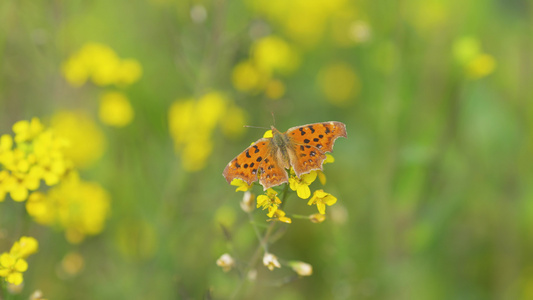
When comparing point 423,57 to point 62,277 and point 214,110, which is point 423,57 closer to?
point 214,110

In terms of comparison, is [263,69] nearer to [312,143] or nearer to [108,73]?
[108,73]

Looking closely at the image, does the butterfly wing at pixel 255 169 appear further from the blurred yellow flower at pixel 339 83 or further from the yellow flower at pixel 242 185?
the blurred yellow flower at pixel 339 83

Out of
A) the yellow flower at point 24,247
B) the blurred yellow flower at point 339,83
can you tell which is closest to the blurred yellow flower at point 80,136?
the yellow flower at point 24,247

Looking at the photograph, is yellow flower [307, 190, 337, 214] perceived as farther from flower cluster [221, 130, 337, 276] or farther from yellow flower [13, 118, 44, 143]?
yellow flower [13, 118, 44, 143]

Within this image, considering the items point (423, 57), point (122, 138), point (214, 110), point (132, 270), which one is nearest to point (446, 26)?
point (423, 57)

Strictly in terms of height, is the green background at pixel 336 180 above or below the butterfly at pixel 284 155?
above

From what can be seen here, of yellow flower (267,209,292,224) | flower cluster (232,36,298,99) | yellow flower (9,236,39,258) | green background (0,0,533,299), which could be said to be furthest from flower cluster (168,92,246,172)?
yellow flower (267,209,292,224)
